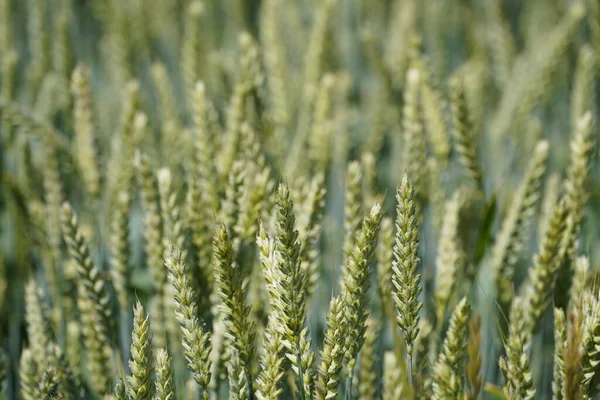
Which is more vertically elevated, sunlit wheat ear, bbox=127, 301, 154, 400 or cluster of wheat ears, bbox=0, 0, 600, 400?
cluster of wheat ears, bbox=0, 0, 600, 400

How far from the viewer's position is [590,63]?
4.24 feet

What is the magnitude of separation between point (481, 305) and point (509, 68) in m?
0.65

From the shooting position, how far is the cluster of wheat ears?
2.19 feet

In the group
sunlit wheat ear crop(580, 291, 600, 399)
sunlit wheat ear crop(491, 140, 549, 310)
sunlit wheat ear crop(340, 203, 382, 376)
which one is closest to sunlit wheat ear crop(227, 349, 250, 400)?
sunlit wheat ear crop(340, 203, 382, 376)


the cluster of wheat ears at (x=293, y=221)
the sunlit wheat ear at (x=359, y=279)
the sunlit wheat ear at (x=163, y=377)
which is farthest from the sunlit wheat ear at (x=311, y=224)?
the sunlit wheat ear at (x=163, y=377)

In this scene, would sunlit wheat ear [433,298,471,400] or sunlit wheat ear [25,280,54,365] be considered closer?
sunlit wheat ear [433,298,471,400]

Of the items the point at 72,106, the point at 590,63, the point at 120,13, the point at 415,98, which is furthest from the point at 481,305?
the point at 120,13

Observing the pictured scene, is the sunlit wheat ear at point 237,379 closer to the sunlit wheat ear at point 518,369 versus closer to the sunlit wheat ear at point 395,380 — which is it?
the sunlit wheat ear at point 395,380

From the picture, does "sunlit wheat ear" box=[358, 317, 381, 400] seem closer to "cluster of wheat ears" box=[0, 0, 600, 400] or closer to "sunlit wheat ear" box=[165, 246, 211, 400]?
"cluster of wheat ears" box=[0, 0, 600, 400]

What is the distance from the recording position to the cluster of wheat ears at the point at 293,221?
2.19 ft

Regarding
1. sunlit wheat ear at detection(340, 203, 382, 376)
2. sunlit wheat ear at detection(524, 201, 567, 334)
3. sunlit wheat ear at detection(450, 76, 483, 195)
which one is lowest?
sunlit wheat ear at detection(340, 203, 382, 376)

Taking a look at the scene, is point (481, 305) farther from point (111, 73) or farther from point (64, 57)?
point (111, 73)

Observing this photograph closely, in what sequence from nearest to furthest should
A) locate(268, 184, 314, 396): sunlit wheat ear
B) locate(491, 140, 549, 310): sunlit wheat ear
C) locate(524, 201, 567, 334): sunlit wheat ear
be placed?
locate(268, 184, 314, 396): sunlit wheat ear → locate(524, 201, 567, 334): sunlit wheat ear → locate(491, 140, 549, 310): sunlit wheat ear

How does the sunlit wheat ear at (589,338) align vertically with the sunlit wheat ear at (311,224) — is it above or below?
below
